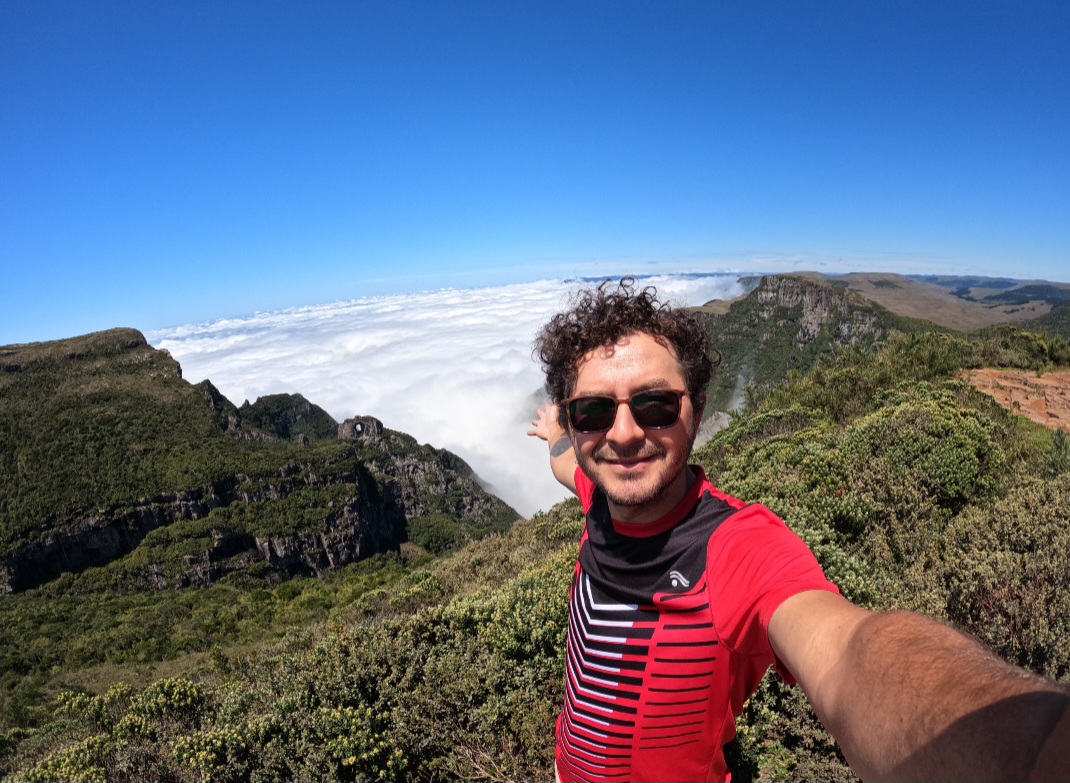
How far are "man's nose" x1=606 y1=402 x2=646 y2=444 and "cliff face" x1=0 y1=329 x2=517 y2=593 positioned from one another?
84.0m

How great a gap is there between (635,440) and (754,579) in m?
0.62

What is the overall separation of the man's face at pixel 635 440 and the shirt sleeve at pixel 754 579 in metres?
0.27

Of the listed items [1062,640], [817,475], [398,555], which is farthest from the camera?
[398,555]

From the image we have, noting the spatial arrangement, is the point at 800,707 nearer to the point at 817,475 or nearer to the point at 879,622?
the point at 879,622

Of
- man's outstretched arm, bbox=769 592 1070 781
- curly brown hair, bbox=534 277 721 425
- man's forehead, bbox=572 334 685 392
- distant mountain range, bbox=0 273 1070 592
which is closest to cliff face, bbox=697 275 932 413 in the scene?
distant mountain range, bbox=0 273 1070 592

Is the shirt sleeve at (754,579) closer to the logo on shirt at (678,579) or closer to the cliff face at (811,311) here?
the logo on shirt at (678,579)

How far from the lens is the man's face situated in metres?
1.88

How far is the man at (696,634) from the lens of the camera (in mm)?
948

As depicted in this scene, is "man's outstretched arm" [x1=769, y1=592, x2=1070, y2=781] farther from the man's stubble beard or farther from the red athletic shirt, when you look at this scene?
the man's stubble beard

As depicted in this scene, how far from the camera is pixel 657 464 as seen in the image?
1.92 metres

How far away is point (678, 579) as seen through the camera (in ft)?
5.51

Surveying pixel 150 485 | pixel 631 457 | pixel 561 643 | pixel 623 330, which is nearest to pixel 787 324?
pixel 150 485

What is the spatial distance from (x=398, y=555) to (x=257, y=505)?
24076mm

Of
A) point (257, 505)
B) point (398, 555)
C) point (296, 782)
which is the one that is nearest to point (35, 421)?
point (257, 505)
